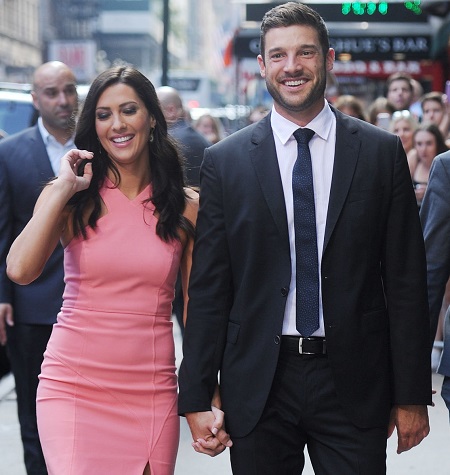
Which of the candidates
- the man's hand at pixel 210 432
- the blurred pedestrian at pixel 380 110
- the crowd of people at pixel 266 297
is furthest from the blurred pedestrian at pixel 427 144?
the man's hand at pixel 210 432

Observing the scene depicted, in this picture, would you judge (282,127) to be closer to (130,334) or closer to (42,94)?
(130,334)

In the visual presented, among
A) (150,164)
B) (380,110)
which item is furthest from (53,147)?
(380,110)

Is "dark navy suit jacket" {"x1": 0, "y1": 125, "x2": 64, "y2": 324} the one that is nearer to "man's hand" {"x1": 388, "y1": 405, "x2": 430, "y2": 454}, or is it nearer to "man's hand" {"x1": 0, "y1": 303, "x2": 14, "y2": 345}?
"man's hand" {"x1": 0, "y1": 303, "x2": 14, "y2": 345}

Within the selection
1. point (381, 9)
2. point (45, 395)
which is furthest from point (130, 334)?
point (381, 9)

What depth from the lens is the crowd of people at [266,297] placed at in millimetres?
3814

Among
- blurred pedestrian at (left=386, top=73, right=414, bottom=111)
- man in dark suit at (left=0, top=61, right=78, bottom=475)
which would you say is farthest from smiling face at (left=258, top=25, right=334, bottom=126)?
blurred pedestrian at (left=386, top=73, right=414, bottom=111)

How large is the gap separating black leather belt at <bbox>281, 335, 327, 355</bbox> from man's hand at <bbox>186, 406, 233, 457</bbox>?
0.37 meters

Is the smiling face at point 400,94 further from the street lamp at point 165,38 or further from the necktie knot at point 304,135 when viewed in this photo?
the necktie knot at point 304,135

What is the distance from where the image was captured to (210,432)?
3.89 m

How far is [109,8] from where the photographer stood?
403ft

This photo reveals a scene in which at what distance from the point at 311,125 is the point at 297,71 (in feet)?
0.67

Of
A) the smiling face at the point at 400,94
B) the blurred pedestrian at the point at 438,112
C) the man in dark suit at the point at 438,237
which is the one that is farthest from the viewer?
the smiling face at the point at 400,94

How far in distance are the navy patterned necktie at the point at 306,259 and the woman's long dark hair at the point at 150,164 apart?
704 millimetres

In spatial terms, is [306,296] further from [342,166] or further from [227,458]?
[227,458]
